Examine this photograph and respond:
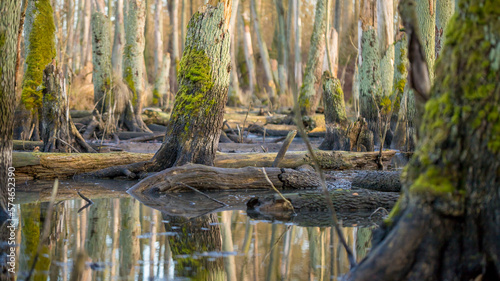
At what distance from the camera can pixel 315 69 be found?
17.5 metres

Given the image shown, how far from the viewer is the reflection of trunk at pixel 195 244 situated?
9.51 ft

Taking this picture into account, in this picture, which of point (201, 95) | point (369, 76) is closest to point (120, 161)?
point (201, 95)

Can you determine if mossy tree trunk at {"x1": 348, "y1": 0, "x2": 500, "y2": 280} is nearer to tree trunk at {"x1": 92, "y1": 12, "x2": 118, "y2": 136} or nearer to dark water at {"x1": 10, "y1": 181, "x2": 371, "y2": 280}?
dark water at {"x1": 10, "y1": 181, "x2": 371, "y2": 280}

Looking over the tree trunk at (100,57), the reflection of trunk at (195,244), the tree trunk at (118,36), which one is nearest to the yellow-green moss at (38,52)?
the tree trunk at (100,57)

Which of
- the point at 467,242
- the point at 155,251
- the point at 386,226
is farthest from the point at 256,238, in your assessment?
the point at 467,242

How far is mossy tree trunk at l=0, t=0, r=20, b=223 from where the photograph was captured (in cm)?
385

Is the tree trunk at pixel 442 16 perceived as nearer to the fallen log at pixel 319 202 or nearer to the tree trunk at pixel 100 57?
the fallen log at pixel 319 202

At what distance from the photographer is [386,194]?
5.12 metres

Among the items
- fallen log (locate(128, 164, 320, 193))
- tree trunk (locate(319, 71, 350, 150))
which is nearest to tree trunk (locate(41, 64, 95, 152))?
fallen log (locate(128, 164, 320, 193))

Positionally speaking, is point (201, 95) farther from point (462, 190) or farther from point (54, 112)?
point (462, 190)

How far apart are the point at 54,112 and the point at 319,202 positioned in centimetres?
481

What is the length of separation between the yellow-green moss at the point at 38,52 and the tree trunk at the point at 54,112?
1825 millimetres

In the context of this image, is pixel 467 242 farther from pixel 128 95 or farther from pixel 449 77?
pixel 128 95

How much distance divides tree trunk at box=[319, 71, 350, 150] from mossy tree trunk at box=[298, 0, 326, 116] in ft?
22.4
